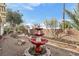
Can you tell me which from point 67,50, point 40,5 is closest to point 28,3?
point 40,5

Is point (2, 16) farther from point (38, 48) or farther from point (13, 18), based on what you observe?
point (38, 48)

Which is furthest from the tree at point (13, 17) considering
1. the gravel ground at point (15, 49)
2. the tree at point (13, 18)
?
the gravel ground at point (15, 49)

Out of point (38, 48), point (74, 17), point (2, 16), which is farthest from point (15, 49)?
point (74, 17)

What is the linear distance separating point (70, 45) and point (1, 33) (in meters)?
0.65

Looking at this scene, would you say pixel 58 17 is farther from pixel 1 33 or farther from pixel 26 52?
pixel 1 33

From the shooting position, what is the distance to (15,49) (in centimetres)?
143

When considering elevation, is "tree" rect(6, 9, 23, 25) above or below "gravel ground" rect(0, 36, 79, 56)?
above

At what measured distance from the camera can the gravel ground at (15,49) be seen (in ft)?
4.68

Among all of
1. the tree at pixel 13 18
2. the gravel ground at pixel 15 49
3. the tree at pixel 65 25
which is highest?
the tree at pixel 13 18

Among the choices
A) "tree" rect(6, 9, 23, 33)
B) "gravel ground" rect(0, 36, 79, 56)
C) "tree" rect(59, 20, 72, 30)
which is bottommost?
"gravel ground" rect(0, 36, 79, 56)

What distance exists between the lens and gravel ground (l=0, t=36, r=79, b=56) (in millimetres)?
1426

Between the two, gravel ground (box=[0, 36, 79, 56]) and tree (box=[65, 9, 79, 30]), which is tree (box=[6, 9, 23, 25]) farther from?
tree (box=[65, 9, 79, 30])

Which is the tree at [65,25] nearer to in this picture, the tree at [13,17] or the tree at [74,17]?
the tree at [74,17]

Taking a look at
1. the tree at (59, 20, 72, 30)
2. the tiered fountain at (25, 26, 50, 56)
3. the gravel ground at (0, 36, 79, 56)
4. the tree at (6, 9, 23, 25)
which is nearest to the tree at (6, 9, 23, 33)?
the tree at (6, 9, 23, 25)
